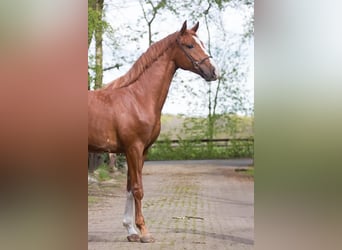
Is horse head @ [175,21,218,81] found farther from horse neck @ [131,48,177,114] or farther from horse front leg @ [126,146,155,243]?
horse front leg @ [126,146,155,243]

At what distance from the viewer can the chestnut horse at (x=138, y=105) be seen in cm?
224

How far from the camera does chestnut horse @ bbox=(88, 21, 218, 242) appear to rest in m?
2.24

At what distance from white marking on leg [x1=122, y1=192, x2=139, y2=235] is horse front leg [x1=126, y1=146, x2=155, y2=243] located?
0.02 metres

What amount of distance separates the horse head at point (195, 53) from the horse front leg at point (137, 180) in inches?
18.6

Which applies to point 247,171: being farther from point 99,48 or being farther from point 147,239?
point 99,48

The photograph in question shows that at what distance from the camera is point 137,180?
2.24 m

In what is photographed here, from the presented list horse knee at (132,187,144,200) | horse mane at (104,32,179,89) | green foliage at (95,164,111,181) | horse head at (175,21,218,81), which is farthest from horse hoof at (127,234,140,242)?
horse head at (175,21,218,81)

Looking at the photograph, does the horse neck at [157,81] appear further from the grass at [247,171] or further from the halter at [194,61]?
the grass at [247,171]
